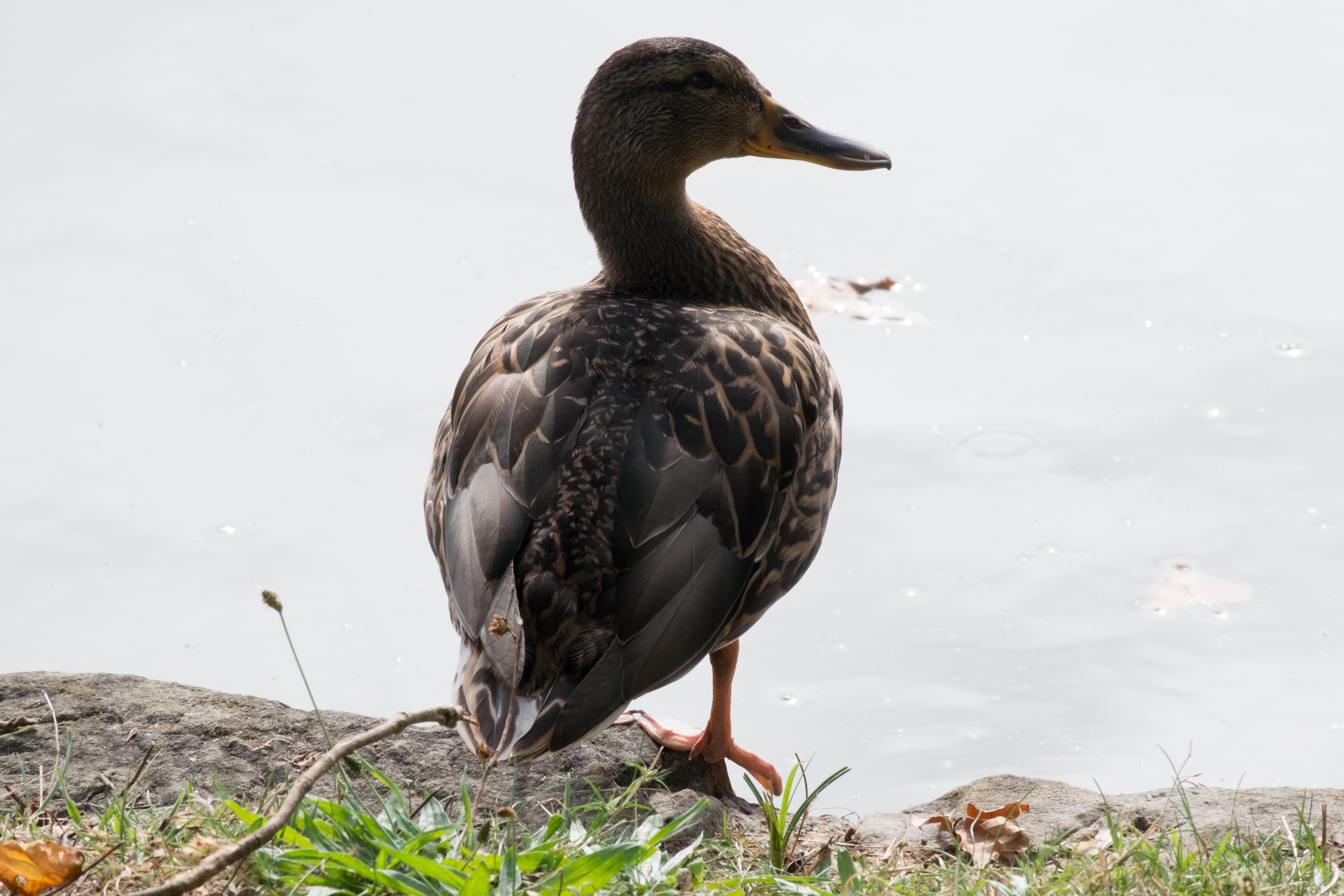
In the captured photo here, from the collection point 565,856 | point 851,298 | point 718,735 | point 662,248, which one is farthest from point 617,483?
point 851,298

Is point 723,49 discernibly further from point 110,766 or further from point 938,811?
point 110,766

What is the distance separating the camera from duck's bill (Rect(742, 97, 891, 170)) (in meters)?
3.75

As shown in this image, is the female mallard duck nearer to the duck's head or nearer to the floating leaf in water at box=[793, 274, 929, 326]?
the duck's head

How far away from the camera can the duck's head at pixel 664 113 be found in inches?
139

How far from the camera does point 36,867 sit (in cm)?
210

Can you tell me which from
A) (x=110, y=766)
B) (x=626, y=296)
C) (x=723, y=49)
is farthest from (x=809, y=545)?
(x=110, y=766)

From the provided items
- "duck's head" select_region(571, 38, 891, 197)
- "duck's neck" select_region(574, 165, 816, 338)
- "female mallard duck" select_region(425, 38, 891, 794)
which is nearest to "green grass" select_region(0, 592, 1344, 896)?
"female mallard duck" select_region(425, 38, 891, 794)

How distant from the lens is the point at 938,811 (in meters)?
3.18

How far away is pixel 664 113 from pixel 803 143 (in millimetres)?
463

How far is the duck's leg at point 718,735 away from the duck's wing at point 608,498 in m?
0.48

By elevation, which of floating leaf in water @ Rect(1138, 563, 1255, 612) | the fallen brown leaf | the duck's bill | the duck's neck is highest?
the duck's bill

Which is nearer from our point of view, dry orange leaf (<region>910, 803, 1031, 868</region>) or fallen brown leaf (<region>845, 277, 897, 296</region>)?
dry orange leaf (<region>910, 803, 1031, 868</region>)

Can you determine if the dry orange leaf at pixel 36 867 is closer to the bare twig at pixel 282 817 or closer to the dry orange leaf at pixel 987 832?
the bare twig at pixel 282 817

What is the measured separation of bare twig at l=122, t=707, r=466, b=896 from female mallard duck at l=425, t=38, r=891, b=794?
0.25 m
